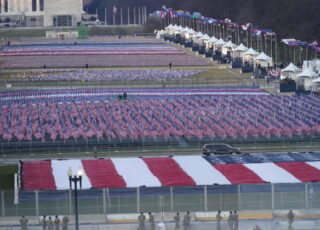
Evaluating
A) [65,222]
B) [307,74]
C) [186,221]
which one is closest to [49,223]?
[65,222]

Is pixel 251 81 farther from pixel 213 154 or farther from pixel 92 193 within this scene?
pixel 92 193

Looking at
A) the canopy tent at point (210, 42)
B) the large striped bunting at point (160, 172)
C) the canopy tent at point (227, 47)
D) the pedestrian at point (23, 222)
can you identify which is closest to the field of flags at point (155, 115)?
the large striped bunting at point (160, 172)

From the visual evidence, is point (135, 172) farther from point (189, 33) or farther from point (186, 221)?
point (189, 33)

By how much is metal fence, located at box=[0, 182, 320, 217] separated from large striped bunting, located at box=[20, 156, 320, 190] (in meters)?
3.13

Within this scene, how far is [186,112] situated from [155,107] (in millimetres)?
2977

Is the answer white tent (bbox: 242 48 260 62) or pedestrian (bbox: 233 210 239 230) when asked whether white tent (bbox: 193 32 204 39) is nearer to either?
white tent (bbox: 242 48 260 62)

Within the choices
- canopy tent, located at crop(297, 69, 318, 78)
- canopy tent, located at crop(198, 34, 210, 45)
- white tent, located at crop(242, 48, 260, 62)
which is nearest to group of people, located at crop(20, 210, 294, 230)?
canopy tent, located at crop(297, 69, 318, 78)

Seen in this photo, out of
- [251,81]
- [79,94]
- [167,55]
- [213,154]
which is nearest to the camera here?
[213,154]

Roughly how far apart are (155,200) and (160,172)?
7029 millimetres

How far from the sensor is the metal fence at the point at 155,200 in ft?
142

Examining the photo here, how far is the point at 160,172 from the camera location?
50.4 meters

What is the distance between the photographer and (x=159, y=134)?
63125 millimetres

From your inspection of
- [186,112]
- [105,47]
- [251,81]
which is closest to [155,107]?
[186,112]

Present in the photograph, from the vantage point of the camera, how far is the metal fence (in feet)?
142
